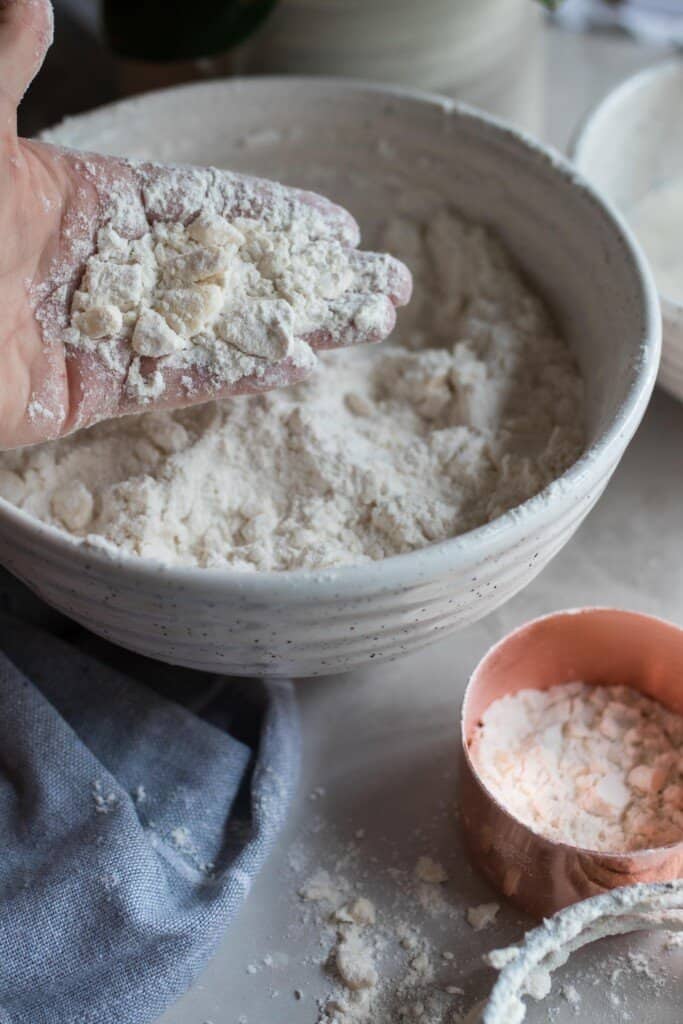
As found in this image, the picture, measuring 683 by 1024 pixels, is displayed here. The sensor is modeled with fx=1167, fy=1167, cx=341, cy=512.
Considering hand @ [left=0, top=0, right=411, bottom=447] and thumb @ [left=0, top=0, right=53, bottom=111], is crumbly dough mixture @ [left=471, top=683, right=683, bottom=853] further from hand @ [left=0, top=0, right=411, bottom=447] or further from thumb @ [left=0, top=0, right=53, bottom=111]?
thumb @ [left=0, top=0, right=53, bottom=111]

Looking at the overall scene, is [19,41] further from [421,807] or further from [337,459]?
[421,807]

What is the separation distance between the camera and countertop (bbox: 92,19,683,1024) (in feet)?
2.68

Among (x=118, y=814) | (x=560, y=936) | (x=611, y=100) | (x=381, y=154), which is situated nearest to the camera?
(x=560, y=936)

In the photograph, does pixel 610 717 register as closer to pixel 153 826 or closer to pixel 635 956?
pixel 635 956

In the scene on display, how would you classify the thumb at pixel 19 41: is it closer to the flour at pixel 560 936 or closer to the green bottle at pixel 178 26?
the green bottle at pixel 178 26

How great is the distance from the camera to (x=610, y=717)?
0.93m

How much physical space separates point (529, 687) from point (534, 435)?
21 centimetres

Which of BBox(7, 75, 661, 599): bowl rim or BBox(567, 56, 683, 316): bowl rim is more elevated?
BBox(567, 56, 683, 316): bowl rim

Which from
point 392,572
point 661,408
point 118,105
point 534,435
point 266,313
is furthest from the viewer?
point 661,408

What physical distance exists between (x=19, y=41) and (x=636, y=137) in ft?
2.55

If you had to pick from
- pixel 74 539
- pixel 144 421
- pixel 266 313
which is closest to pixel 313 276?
pixel 266 313

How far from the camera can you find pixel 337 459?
3.02 ft

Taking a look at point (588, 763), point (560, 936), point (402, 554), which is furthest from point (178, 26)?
point (560, 936)

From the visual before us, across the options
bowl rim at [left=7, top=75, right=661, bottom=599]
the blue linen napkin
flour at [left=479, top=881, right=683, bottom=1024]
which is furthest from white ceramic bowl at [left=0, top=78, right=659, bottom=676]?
flour at [left=479, top=881, right=683, bottom=1024]
